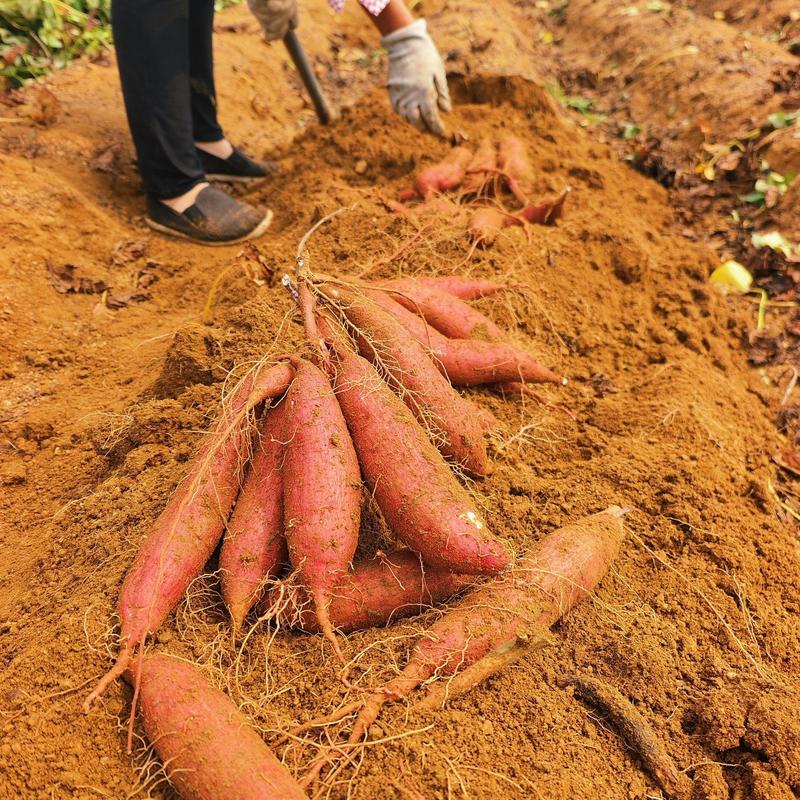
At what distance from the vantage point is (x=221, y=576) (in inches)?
68.6

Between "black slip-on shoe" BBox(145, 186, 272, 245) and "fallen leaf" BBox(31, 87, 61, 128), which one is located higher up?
"fallen leaf" BBox(31, 87, 61, 128)

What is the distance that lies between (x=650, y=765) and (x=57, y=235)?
3690 mm

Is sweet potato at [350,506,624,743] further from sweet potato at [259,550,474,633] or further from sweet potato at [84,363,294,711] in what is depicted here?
sweet potato at [84,363,294,711]

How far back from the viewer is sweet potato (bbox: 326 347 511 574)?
1.69 m

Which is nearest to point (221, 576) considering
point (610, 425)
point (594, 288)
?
point (610, 425)

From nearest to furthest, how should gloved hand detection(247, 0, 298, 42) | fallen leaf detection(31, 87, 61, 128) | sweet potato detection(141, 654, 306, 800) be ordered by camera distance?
sweet potato detection(141, 654, 306, 800) < gloved hand detection(247, 0, 298, 42) < fallen leaf detection(31, 87, 61, 128)

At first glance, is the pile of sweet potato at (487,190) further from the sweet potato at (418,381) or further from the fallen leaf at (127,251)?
the fallen leaf at (127,251)

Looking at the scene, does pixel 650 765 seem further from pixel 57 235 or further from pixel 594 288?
pixel 57 235

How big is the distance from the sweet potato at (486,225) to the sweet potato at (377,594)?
178cm

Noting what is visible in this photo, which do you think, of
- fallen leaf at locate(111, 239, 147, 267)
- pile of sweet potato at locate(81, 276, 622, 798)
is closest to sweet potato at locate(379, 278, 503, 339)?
pile of sweet potato at locate(81, 276, 622, 798)

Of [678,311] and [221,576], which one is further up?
[678,311]

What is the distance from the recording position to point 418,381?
2.05 meters

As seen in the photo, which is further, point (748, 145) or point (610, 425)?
point (748, 145)

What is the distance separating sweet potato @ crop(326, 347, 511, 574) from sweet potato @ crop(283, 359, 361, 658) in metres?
0.06
